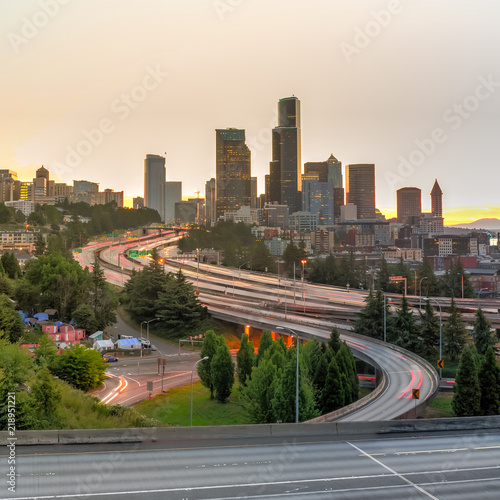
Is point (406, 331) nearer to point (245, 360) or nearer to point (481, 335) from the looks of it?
point (481, 335)

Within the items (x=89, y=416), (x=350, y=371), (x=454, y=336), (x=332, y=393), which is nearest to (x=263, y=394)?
(x=332, y=393)

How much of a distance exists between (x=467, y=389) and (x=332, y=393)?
8259 millimetres

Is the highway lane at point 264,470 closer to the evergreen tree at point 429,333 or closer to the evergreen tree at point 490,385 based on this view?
the evergreen tree at point 490,385

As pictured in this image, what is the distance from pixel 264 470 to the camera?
51.4ft

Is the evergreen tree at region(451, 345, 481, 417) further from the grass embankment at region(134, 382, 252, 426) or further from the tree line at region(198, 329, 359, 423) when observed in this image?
the grass embankment at region(134, 382, 252, 426)

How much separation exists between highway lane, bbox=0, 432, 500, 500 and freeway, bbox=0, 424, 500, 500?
0.09ft

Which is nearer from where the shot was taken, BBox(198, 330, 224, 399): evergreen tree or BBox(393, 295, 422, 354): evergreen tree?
BBox(198, 330, 224, 399): evergreen tree

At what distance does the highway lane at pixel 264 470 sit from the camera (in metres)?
14.0

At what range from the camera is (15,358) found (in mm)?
27000

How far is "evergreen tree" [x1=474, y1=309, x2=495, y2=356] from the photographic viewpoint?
1762 inches

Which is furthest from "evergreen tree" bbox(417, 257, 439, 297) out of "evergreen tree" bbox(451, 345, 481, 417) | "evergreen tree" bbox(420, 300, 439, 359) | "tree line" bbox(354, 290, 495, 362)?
"evergreen tree" bbox(451, 345, 481, 417)

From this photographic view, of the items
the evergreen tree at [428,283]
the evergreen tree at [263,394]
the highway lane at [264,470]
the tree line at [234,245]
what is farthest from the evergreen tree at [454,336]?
the tree line at [234,245]

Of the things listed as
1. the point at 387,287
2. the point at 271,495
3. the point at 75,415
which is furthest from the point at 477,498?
the point at 387,287

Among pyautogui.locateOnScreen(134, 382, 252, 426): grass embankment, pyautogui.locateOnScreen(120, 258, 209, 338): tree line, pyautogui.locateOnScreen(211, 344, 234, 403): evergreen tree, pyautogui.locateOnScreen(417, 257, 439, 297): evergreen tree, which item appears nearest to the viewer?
pyautogui.locateOnScreen(134, 382, 252, 426): grass embankment
